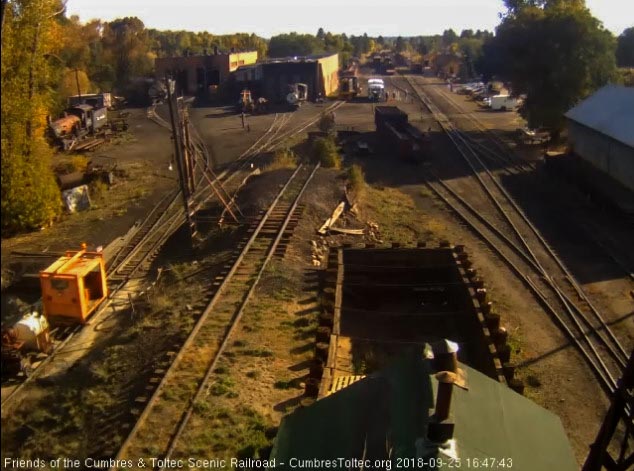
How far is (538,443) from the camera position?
19.3 feet

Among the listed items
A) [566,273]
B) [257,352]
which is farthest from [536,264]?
[257,352]

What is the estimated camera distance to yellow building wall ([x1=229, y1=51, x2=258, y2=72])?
Answer: 60.9m

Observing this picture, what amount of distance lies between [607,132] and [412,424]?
23.0m

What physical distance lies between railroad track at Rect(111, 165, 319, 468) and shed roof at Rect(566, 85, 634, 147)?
14.1 m

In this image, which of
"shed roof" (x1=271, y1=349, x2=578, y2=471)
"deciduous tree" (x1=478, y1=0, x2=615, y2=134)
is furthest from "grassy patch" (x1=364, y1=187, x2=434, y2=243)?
"deciduous tree" (x1=478, y1=0, x2=615, y2=134)

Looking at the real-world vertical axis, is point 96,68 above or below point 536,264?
above

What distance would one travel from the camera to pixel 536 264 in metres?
16.9

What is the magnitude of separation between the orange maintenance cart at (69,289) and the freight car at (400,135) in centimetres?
1887

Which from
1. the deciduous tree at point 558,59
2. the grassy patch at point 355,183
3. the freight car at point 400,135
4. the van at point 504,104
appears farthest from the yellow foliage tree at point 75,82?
the deciduous tree at point 558,59

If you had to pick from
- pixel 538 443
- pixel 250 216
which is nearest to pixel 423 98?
pixel 250 216

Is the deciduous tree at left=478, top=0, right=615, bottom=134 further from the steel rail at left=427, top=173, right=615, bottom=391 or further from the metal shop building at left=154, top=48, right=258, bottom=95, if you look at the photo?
the metal shop building at left=154, top=48, right=258, bottom=95

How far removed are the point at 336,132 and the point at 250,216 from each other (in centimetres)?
1908

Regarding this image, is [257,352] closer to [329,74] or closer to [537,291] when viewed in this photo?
[537,291]

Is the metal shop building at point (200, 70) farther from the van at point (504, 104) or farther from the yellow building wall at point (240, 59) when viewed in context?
the van at point (504, 104)
